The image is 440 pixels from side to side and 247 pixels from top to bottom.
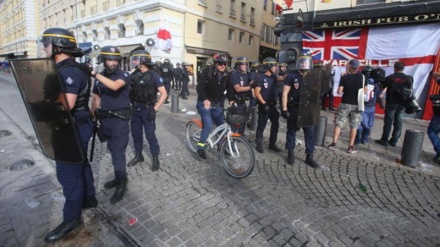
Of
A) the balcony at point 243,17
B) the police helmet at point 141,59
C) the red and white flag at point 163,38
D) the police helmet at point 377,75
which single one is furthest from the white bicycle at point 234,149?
the balcony at point 243,17

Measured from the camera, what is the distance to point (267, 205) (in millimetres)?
3131

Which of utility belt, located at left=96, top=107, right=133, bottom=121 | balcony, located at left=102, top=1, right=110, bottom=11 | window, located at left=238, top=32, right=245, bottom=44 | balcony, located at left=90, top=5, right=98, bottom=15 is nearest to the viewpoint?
utility belt, located at left=96, top=107, right=133, bottom=121

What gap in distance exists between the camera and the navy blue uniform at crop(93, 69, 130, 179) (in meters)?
3.04

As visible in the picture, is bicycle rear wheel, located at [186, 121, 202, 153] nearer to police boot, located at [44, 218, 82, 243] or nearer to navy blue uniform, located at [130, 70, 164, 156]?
navy blue uniform, located at [130, 70, 164, 156]

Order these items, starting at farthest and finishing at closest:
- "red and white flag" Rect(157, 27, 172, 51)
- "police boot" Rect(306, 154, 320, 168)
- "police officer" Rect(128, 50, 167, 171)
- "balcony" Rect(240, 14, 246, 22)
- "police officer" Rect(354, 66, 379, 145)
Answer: "balcony" Rect(240, 14, 246, 22)
"red and white flag" Rect(157, 27, 172, 51)
"police officer" Rect(354, 66, 379, 145)
"police boot" Rect(306, 154, 320, 168)
"police officer" Rect(128, 50, 167, 171)

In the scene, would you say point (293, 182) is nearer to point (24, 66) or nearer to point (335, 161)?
point (335, 161)

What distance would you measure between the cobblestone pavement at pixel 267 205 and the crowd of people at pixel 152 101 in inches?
11.7

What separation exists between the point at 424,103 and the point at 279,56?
18.0ft

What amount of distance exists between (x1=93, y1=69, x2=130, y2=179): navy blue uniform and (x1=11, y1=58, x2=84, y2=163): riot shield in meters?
0.77

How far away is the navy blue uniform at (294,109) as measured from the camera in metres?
4.28

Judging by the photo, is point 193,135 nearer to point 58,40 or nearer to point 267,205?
point 267,205

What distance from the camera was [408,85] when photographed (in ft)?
17.9

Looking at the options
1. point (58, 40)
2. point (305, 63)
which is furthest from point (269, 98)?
point (58, 40)

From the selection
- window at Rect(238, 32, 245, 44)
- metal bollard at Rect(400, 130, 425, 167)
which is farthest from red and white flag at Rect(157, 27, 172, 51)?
metal bollard at Rect(400, 130, 425, 167)
